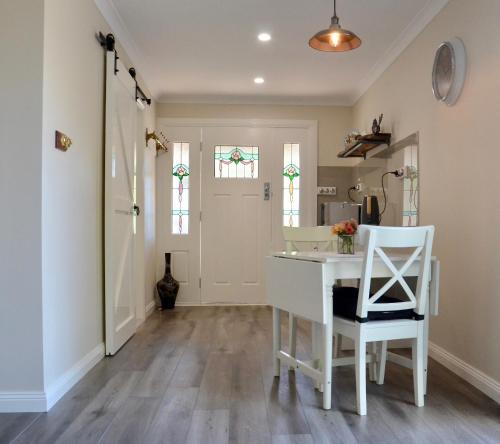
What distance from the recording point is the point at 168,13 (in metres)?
3.12

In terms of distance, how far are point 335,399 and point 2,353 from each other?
164cm

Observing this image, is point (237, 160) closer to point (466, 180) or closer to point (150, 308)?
point (150, 308)

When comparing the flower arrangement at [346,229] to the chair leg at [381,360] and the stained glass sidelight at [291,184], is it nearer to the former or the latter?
the chair leg at [381,360]

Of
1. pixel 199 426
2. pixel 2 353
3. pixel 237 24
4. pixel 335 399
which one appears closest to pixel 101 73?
pixel 237 24

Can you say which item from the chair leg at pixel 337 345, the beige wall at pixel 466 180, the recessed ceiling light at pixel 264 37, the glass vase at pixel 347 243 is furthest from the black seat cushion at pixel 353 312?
the recessed ceiling light at pixel 264 37

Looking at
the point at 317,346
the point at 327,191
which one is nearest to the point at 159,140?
the point at 327,191

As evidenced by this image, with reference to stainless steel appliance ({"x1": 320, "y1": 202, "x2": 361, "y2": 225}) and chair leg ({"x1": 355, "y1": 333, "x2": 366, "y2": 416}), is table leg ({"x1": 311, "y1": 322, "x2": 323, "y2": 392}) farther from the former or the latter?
stainless steel appliance ({"x1": 320, "y1": 202, "x2": 361, "y2": 225})

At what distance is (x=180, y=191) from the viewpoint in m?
5.08

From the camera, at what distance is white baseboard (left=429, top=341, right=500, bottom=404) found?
224 centimetres

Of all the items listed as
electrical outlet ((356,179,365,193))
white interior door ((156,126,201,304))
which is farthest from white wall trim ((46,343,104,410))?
electrical outlet ((356,179,365,193))

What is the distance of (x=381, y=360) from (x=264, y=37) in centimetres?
257

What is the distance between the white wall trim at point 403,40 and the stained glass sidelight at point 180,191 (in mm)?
2167

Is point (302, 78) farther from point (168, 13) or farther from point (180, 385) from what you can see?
point (180, 385)

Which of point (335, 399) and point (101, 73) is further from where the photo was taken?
point (101, 73)
